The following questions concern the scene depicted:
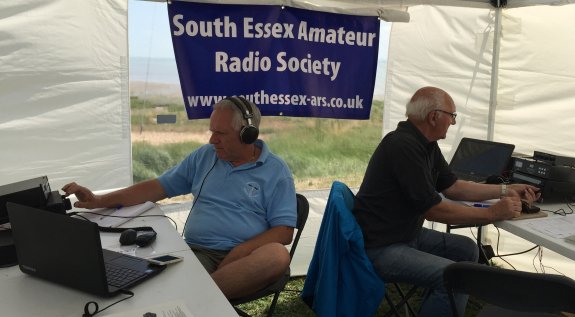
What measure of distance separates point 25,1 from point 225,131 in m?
1.26

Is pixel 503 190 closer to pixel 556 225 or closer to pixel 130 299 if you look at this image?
pixel 556 225

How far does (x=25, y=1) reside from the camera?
2426mm

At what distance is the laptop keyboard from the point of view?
142cm

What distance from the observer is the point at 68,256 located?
1.38 m

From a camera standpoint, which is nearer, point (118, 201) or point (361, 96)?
point (118, 201)

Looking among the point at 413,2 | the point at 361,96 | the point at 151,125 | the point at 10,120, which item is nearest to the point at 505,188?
the point at 361,96

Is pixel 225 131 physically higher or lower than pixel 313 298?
higher

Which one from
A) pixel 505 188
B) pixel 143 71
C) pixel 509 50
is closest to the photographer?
pixel 505 188

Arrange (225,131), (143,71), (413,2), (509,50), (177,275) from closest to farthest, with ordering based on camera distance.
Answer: (177,275), (225,131), (143,71), (413,2), (509,50)

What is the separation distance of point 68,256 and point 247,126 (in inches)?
40.9

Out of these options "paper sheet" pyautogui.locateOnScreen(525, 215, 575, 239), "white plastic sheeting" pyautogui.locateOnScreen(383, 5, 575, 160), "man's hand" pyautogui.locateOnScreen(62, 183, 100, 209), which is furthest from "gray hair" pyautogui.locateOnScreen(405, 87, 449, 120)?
"man's hand" pyautogui.locateOnScreen(62, 183, 100, 209)

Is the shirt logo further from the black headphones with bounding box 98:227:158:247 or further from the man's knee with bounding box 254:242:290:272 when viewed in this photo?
the black headphones with bounding box 98:227:158:247

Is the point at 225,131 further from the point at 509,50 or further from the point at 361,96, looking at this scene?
the point at 509,50

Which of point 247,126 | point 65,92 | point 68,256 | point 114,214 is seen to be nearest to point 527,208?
point 247,126
